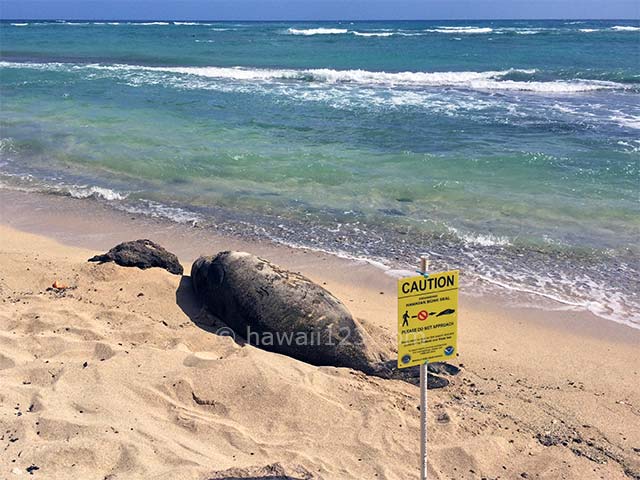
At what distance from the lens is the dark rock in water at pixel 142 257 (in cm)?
739

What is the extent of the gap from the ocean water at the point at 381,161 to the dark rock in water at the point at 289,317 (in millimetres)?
2639

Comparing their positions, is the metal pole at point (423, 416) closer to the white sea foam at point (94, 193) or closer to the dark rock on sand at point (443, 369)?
the dark rock on sand at point (443, 369)

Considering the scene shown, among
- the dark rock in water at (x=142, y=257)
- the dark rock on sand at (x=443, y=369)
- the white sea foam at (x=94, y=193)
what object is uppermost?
the dark rock in water at (x=142, y=257)

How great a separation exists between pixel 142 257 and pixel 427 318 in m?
4.59

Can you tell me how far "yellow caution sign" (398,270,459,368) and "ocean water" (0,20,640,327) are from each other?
4207 millimetres

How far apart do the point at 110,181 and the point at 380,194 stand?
17.6 ft

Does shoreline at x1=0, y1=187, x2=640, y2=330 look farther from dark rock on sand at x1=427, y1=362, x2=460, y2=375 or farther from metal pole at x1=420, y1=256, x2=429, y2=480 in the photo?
metal pole at x1=420, y1=256, x2=429, y2=480

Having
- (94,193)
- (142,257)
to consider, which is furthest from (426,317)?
(94,193)

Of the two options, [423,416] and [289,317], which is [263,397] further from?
[423,416]

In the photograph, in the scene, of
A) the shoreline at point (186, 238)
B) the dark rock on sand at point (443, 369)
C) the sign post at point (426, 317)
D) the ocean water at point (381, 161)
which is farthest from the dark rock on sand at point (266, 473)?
the ocean water at point (381, 161)

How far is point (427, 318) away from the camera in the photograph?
12.3 feet

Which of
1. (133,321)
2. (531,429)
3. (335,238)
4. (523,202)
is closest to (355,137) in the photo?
(523,202)

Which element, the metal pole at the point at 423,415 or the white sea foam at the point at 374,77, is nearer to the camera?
the metal pole at the point at 423,415

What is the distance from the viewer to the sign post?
365 cm
